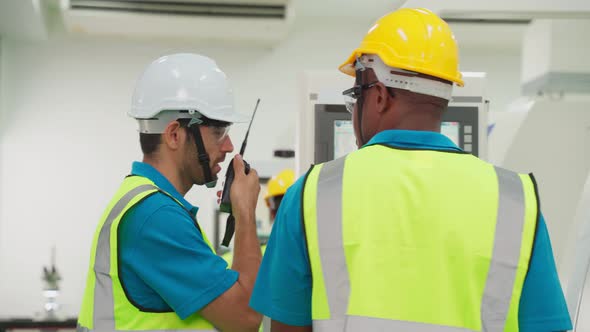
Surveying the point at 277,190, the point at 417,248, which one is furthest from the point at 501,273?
the point at 277,190

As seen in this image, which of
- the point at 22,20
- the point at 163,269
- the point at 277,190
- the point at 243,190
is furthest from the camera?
the point at 22,20

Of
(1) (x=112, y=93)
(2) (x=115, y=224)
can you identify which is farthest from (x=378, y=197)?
(1) (x=112, y=93)

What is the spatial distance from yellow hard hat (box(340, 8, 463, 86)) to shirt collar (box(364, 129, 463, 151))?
137 mm

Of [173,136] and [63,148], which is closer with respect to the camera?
[173,136]

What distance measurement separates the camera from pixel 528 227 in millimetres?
1502

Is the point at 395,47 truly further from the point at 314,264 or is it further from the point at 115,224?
the point at 115,224

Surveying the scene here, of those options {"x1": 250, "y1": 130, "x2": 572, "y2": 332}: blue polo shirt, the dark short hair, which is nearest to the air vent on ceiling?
the dark short hair

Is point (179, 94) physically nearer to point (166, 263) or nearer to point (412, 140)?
point (166, 263)

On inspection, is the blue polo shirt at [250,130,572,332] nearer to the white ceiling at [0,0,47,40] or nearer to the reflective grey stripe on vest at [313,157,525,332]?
the reflective grey stripe on vest at [313,157,525,332]

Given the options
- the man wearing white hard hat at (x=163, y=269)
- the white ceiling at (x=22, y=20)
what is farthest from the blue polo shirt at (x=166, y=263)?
the white ceiling at (x=22, y=20)

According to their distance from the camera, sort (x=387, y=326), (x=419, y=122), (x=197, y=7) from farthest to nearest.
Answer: (x=197, y=7), (x=419, y=122), (x=387, y=326)

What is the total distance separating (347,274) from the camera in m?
1.50

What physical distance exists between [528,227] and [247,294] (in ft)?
2.51

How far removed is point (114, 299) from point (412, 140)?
34.3 inches
